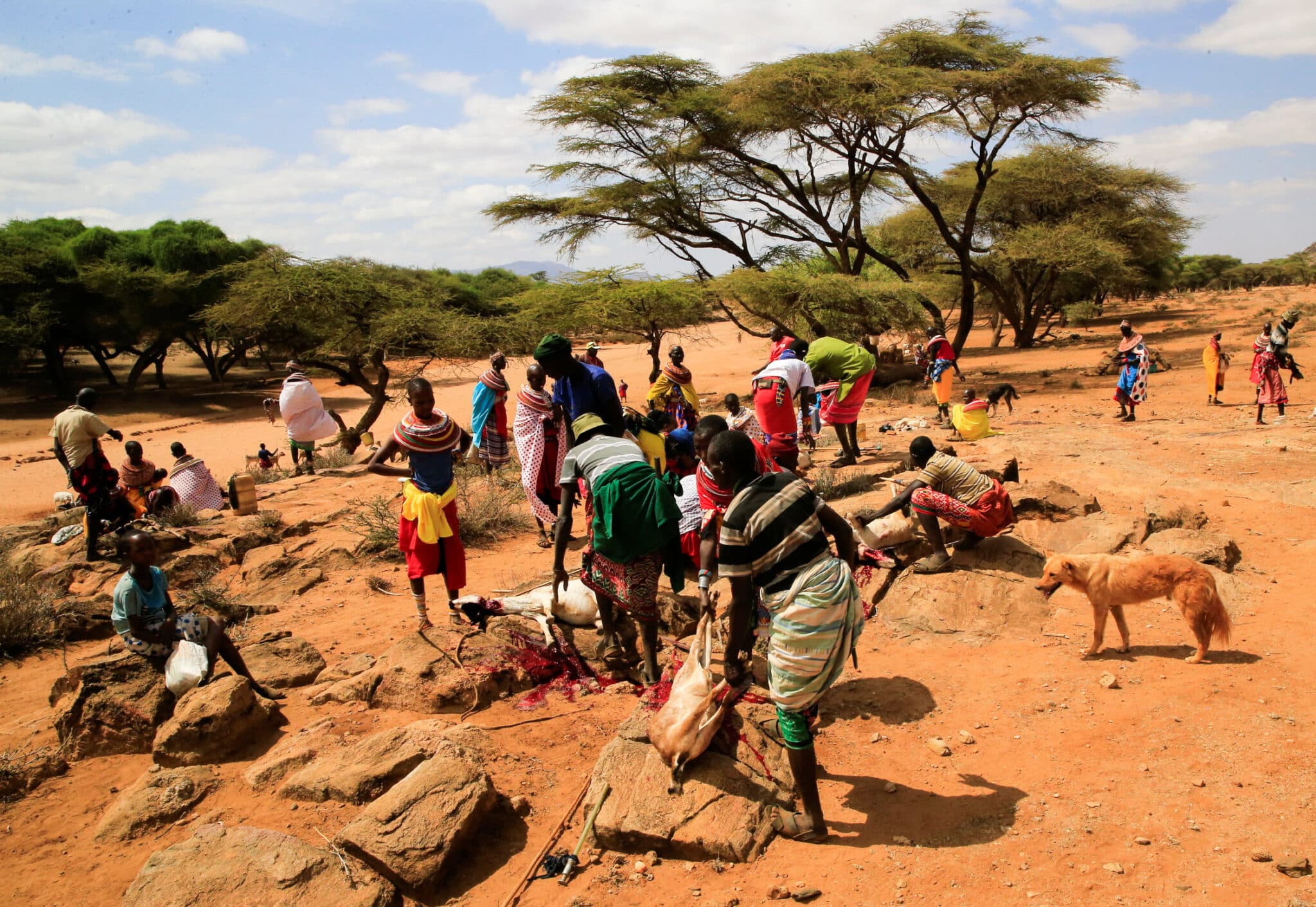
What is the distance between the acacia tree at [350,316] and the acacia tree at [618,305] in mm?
1851

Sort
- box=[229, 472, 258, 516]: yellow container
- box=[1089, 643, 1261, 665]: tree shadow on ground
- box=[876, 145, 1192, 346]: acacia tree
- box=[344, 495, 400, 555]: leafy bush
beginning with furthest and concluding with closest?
box=[876, 145, 1192, 346]: acacia tree
box=[229, 472, 258, 516]: yellow container
box=[344, 495, 400, 555]: leafy bush
box=[1089, 643, 1261, 665]: tree shadow on ground

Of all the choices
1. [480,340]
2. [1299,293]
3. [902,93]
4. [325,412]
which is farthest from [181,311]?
[1299,293]

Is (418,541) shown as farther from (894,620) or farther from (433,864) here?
(894,620)

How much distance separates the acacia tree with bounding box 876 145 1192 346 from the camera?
79.7ft

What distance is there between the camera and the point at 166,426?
24359 millimetres

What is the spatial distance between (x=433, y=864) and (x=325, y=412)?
10.0 meters

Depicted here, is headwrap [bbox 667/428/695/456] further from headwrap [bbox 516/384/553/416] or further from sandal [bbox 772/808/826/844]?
sandal [bbox 772/808/826/844]

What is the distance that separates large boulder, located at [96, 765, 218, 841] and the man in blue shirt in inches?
106

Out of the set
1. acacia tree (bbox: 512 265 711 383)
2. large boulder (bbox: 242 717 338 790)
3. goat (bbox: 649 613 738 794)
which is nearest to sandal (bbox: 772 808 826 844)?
goat (bbox: 649 613 738 794)

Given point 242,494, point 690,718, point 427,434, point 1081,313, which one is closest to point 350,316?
point 242,494

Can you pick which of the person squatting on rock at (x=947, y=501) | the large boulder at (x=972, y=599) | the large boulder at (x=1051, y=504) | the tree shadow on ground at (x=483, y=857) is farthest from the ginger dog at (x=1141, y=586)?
the tree shadow on ground at (x=483, y=857)

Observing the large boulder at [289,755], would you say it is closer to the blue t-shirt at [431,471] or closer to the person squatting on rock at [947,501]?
the blue t-shirt at [431,471]

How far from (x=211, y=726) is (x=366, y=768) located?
1.00m

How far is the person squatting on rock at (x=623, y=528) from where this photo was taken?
13.1ft
